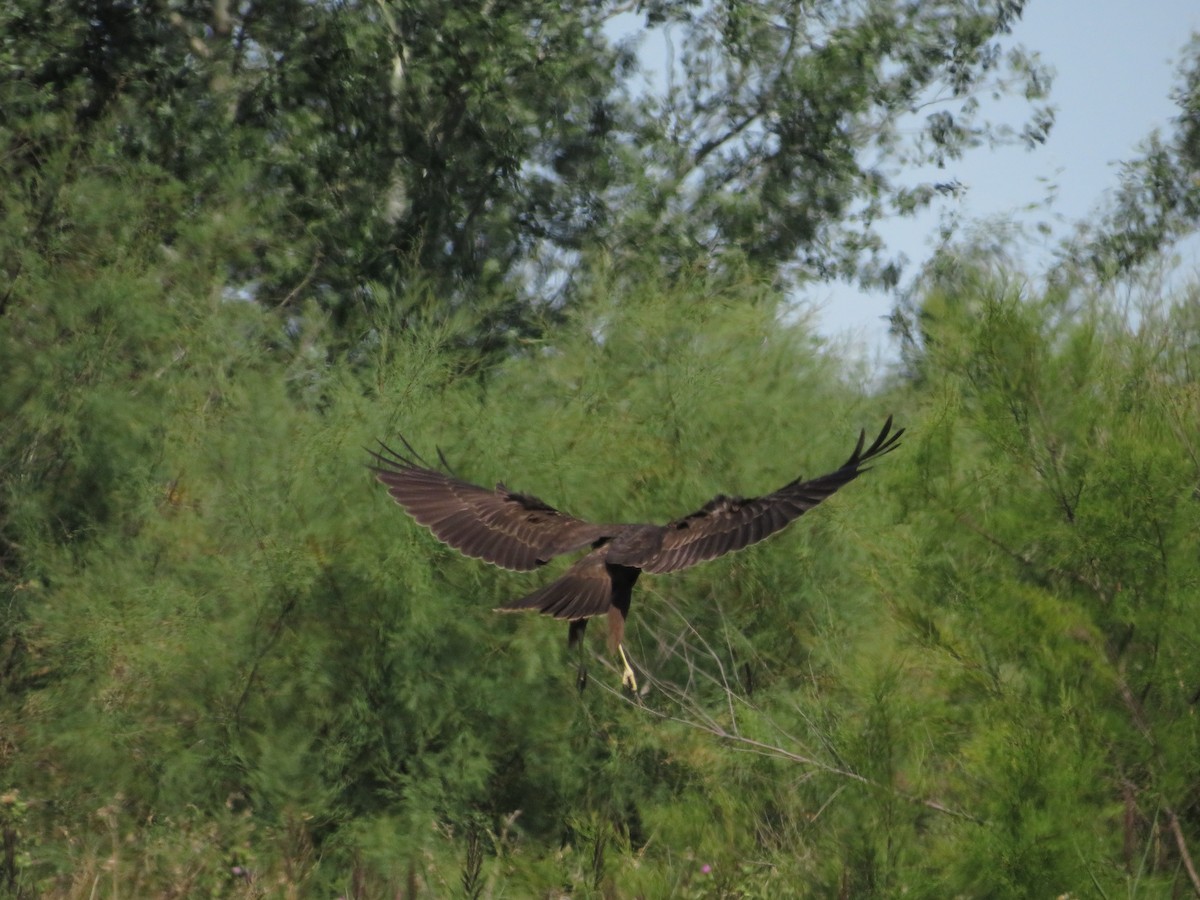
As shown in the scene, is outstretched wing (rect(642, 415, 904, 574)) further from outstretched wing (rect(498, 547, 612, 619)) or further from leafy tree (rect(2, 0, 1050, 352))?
leafy tree (rect(2, 0, 1050, 352))

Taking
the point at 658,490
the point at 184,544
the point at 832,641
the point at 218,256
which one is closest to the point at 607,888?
the point at 832,641

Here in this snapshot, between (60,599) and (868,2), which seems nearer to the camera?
(60,599)

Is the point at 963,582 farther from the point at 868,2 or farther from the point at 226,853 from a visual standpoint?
the point at 868,2

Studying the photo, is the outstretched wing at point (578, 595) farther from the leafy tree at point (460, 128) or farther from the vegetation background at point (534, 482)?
the leafy tree at point (460, 128)

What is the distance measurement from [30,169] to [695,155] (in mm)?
8491

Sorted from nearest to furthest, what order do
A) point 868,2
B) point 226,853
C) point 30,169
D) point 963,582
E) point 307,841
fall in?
1. point 963,582
2. point 226,853
3. point 307,841
4. point 30,169
5. point 868,2

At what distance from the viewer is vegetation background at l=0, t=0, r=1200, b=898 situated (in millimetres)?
6949

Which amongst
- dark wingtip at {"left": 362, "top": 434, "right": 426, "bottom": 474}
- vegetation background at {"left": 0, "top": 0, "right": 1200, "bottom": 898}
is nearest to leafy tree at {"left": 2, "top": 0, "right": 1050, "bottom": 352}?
vegetation background at {"left": 0, "top": 0, "right": 1200, "bottom": 898}

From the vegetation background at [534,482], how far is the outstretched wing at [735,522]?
1.60 ft

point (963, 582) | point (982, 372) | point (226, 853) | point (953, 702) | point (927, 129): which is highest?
point (927, 129)

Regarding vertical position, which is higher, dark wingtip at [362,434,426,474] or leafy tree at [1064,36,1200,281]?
leafy tree at [1064,36,1200,281]

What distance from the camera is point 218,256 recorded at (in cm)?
1327

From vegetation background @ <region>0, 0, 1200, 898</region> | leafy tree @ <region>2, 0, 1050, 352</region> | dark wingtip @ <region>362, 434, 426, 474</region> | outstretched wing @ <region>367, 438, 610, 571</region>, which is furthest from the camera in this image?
leafy tree @ <region>2, 0, 1050, 352</region>

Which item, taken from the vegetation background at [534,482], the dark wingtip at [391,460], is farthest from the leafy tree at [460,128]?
the dark wingtip at [391,460]
